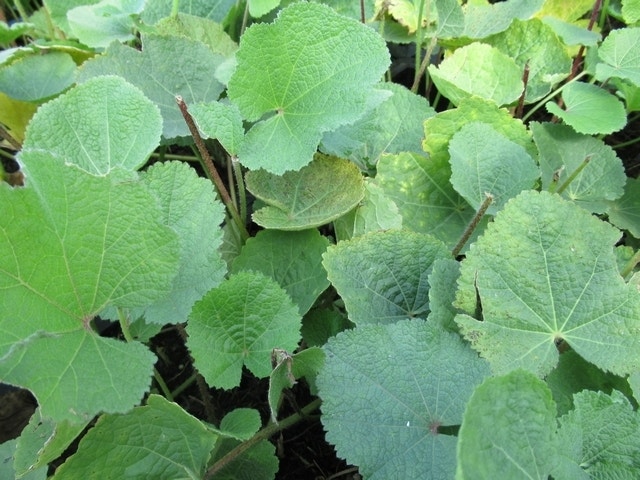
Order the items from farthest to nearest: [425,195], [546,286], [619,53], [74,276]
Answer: [619,53], [425,195], [546,286], [74,276]

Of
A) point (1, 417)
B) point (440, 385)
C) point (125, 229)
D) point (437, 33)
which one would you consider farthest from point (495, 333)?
point (1, 417)

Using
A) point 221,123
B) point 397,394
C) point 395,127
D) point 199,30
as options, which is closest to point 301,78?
point 221,123

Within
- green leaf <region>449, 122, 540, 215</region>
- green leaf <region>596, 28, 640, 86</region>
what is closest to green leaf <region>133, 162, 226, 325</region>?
green leaf <region>449, 122, 540, 215</region>

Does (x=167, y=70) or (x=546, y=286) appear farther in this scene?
(x=167, y=70)

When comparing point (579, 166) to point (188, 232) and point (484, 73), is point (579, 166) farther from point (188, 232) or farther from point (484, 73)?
point (188, 232)

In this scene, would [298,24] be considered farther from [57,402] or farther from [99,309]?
[57,402]

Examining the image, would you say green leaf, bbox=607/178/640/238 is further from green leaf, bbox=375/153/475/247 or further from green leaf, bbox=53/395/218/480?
green leaf, bbox=53/395/218/480
